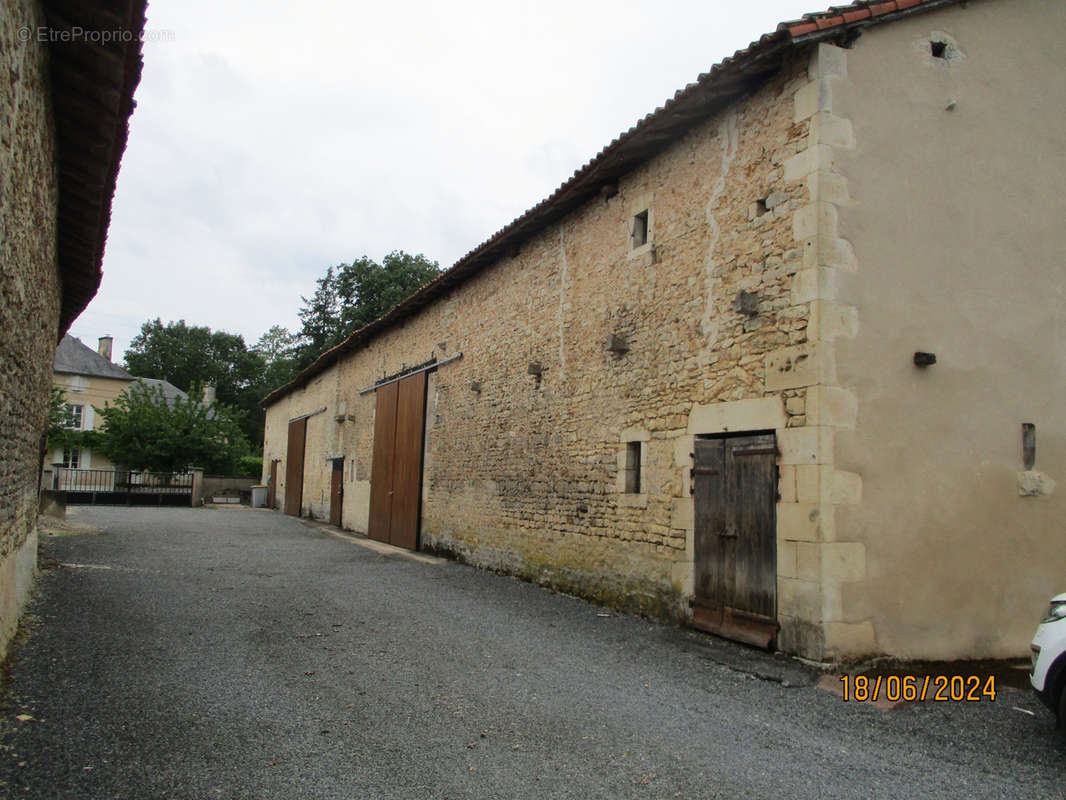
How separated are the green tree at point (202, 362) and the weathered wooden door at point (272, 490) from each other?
27.3 metres

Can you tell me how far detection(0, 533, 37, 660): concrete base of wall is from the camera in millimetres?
5045

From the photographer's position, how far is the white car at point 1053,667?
13.3 feet

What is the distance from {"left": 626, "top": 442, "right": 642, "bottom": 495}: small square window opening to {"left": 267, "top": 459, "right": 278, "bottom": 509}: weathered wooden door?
2285 centimetres

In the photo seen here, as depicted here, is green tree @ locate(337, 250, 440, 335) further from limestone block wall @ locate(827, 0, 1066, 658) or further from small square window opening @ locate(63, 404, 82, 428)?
limestone block wall @ locate(827, 0, 1066, 658)

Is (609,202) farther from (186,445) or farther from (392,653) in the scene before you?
(186,445)

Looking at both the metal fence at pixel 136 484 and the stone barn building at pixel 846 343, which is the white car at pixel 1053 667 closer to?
the stone barn building at pixel 846 343

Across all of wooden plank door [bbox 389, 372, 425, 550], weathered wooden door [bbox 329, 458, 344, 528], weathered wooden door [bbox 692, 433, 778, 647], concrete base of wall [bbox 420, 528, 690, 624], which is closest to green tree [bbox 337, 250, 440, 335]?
weathered wooden door [bbox 329, 458, 344, 528]

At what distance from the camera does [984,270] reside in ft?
21.7

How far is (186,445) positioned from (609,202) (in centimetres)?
2463

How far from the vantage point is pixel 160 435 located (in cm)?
2762

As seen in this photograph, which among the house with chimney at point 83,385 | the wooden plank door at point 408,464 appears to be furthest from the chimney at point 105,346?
the wooden plank door at point 408,464

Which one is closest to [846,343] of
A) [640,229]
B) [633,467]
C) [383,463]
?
[633,467]

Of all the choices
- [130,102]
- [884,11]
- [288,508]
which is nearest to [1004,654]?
[884,11]

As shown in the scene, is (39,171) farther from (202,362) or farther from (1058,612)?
(202,362)
